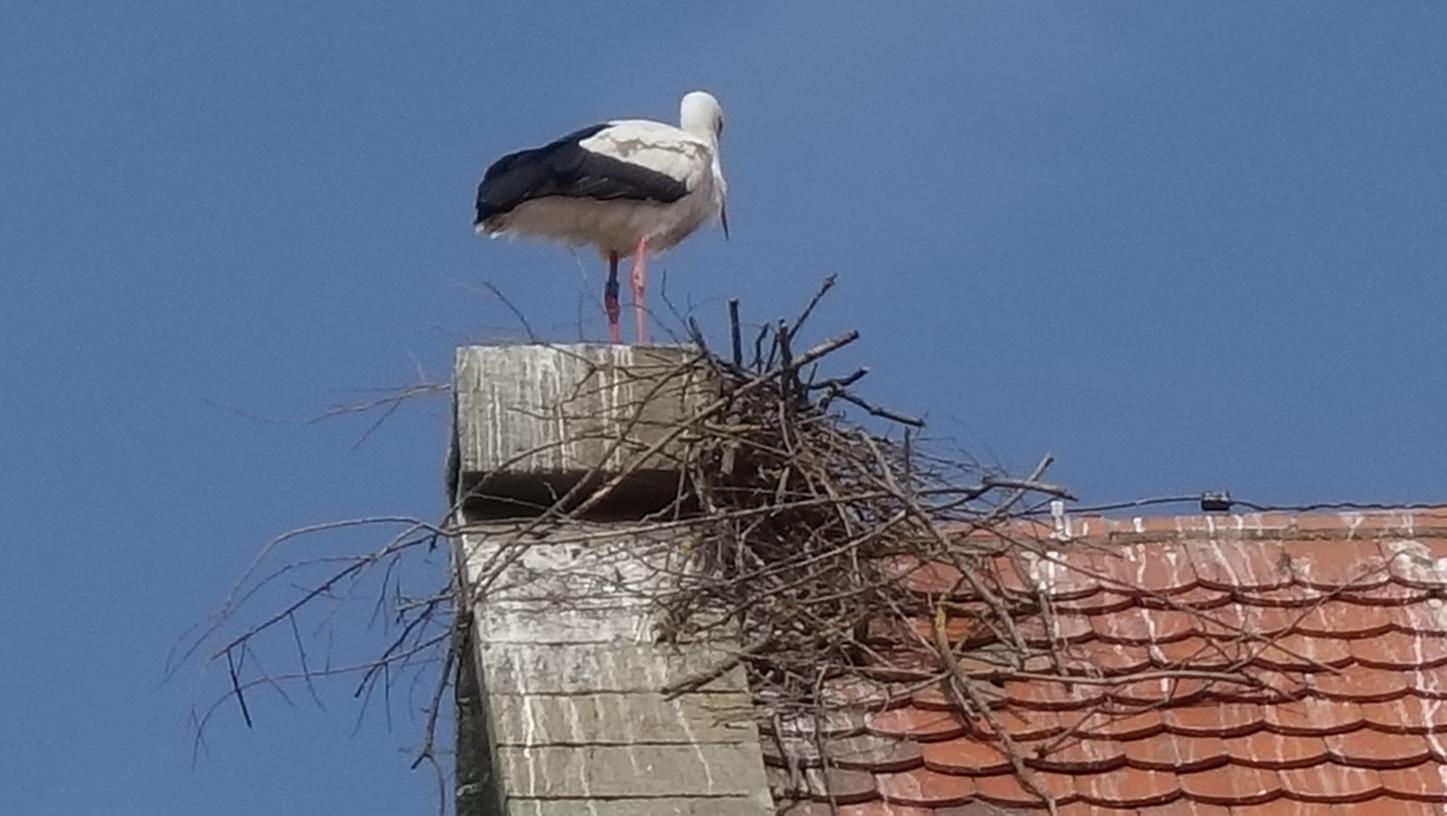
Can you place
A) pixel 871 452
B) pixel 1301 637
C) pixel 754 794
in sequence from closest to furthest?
pixel 754 794
pixel 1301 637
pixel 871 452

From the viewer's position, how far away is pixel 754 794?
4.68 m

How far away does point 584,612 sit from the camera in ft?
16.9

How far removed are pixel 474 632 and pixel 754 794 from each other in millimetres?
700

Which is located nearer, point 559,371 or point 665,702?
point 665,702

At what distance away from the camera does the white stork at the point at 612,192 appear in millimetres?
10047

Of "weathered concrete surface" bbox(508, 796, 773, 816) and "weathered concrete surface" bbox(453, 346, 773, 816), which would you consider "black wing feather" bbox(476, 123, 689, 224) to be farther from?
"weathered concrete surface" bbox(508, 796, 773, 816)

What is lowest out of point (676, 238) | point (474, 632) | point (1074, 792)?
point (1074, 792)

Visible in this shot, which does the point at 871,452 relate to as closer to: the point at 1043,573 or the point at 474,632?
the point at 1043,573

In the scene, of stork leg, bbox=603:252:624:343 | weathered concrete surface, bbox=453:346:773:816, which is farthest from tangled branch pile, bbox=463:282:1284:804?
stork leg, bbox=603:252:624:343

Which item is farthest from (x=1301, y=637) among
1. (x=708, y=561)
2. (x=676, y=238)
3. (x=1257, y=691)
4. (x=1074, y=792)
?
(x=676, y=238)

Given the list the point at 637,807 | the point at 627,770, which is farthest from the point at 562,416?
the point at 637,807

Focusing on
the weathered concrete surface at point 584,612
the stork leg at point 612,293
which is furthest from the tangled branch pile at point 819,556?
the stork leg at point 612,293

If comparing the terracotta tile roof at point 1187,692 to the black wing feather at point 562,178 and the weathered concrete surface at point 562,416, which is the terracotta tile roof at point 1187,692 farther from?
the black wing feather at point 562,178

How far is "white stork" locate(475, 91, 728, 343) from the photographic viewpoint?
396 inches
